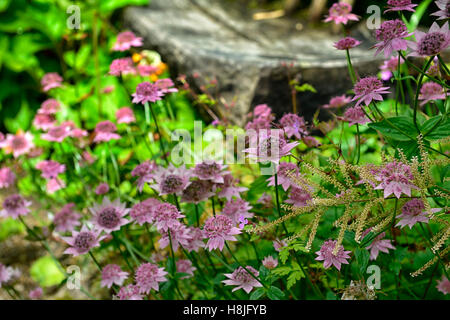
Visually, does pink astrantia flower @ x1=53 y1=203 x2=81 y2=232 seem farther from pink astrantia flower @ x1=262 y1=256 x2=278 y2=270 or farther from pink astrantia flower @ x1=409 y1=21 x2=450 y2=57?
pink astrantia flower @ x1=409 y1=21 x2=450 y2=57

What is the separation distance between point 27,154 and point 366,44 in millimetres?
1699

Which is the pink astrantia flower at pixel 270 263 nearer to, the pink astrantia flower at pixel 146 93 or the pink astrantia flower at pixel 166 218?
the pink astrantia flower at pixel 166 218

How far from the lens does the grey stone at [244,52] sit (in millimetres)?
2025

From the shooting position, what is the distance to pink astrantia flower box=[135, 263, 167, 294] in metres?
1.00

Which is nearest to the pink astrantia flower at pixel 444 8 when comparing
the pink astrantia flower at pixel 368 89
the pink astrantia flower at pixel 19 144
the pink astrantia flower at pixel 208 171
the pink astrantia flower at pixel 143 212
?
the pink astrantia flower at pixel 368 89

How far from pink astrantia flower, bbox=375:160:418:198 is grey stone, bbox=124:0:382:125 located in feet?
3.60

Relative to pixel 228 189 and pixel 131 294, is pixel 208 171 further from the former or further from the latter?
pixel 131 294

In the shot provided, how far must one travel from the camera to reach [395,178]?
732 millimetres

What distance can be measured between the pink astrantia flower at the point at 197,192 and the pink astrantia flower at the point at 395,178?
0.40 m

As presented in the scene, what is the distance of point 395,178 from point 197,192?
1.46ft

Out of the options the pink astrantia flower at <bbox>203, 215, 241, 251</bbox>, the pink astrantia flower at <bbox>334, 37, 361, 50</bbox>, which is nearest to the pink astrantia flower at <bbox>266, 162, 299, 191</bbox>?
the pink astrantia flower at <bbox>203, 215, 241, 251</bbox>
